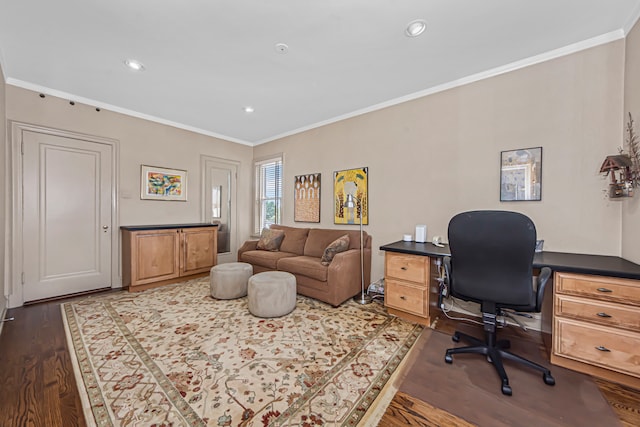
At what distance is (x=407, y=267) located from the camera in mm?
2580

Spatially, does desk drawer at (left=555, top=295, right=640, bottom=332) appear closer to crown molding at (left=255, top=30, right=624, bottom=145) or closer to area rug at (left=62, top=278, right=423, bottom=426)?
area rug at (left=62, top=278, right=423, bottom=426)

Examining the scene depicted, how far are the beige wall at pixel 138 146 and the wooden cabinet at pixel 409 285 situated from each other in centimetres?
354

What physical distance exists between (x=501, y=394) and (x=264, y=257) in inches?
119

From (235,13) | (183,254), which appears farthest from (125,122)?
(235,13)

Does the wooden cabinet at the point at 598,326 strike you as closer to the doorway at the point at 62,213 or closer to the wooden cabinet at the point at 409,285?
the wooden cabinet at the point at 409,285

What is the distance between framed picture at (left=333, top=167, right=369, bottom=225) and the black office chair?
5.60 feet

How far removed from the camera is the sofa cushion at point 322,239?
139 inches

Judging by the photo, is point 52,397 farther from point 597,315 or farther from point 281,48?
point 597,315

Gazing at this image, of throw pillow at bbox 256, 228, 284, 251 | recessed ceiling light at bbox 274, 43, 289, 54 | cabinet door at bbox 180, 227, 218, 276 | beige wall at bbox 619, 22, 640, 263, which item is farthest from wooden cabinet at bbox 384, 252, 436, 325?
cabinet door at bbox 180, 227, 218, 276

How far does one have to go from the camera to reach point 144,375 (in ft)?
5.70

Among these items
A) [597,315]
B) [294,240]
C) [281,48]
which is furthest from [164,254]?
[597,315]

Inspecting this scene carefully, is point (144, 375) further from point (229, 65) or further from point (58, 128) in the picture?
point (58, 128)

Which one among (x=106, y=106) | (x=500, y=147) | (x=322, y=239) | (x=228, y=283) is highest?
(x=106, y=106)

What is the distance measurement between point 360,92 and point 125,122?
3527mm
